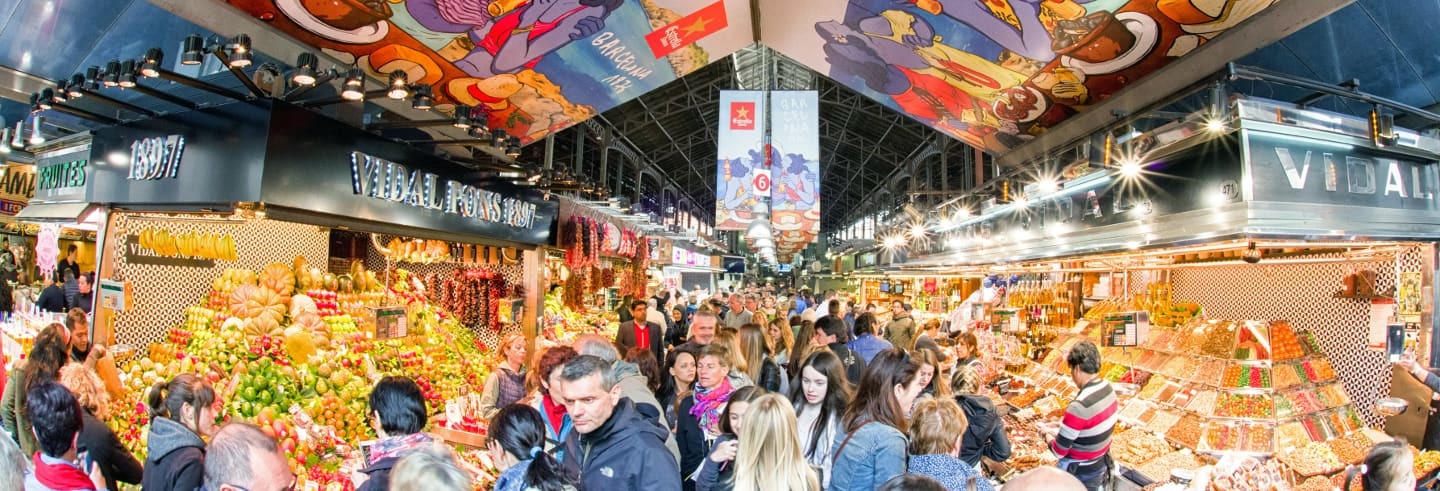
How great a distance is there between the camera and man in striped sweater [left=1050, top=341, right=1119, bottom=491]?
3.79 metres

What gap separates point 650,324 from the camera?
8266mm

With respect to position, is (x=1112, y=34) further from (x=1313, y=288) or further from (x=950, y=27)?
(x=1313, y=288)

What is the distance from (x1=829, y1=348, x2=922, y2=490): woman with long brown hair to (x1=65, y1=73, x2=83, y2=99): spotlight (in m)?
4.41

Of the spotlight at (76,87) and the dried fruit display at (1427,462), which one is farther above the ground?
the spotlight at (76,87)

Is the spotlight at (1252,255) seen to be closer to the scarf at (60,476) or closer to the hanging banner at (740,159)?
the hanging banner at (740,159)

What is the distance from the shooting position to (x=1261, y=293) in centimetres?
567

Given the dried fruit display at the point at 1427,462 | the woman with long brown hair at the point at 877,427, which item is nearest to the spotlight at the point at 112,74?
the woman with long brown hair at the point at 877,427

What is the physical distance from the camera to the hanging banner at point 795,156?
9.49 m

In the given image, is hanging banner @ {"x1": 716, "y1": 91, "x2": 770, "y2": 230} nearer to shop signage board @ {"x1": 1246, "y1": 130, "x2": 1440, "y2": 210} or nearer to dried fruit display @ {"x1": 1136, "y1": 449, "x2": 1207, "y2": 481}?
dried fruit display @ {"x1": 1136, "y1": 449, "x2": 1207, "y2": 481}

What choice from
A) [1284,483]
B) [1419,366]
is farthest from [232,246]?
[1419,366]

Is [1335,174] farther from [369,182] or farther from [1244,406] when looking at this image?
[369,182]

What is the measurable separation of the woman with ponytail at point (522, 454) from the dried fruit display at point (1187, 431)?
168 inches

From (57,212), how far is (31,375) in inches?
61.3

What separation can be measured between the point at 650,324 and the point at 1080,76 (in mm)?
5213
